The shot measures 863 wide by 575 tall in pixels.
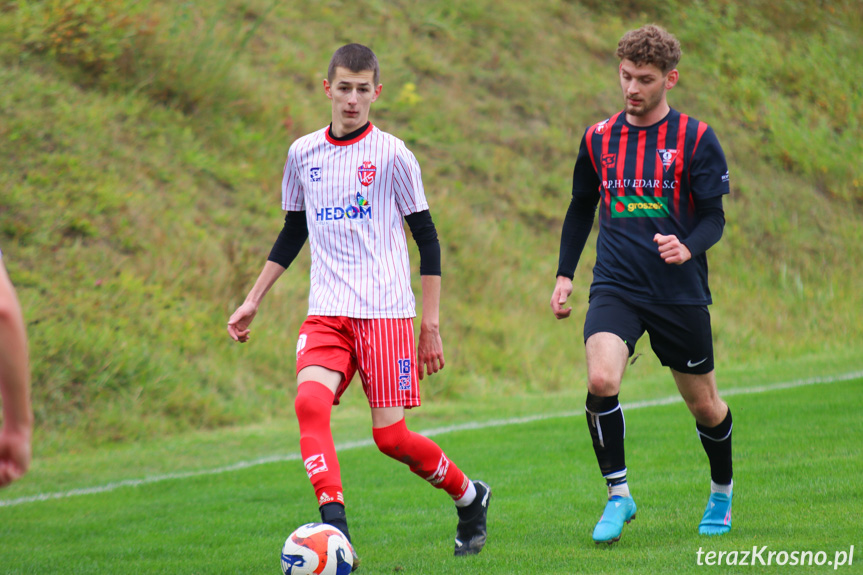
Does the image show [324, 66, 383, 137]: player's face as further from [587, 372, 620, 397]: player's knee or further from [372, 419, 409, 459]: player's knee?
[587, 372, 620, 397]: player's knee

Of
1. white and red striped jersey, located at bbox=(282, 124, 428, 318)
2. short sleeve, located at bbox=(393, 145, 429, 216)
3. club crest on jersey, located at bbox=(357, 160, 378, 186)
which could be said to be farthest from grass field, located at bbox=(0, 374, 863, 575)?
club crest on jersey, located at bbox=(357, 160, 378, 186)

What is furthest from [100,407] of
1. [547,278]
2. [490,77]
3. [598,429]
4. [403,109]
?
[490,77]

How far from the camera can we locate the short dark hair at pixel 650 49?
14.9ft

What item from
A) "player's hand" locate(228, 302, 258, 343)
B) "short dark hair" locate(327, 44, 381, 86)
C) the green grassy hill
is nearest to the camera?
"short dark hair" locate(327, 44, 381, 86)

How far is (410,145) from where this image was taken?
1766 centimetres

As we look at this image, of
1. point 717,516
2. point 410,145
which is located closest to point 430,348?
point 717,516

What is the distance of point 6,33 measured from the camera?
13203 millimetres

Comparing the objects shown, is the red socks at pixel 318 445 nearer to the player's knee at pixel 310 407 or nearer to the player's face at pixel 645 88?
the player's knee at pixel 310 407

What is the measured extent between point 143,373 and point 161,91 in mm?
5527

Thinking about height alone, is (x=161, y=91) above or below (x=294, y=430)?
above

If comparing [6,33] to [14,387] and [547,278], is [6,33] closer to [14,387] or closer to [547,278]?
[547,278]

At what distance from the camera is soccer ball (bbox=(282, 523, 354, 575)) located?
3898 millimetres

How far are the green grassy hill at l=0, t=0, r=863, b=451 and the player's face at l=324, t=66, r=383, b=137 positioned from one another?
21.4ft

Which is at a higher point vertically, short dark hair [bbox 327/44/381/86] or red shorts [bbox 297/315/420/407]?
short dark hair [bbox 327/44/381/86]
